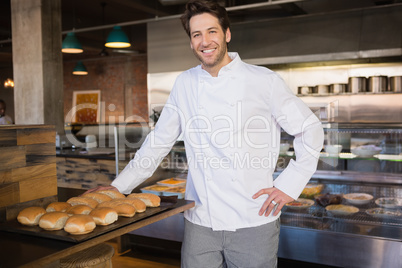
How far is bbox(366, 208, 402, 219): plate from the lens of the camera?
9.68 feet

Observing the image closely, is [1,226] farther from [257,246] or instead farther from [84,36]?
[84,36]

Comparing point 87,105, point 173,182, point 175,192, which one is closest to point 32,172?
point 175,192

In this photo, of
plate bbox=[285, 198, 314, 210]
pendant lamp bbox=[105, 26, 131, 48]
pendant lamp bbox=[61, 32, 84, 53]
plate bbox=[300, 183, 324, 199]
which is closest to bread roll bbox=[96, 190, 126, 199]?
plate bbox=[285, 198, 314, 210]

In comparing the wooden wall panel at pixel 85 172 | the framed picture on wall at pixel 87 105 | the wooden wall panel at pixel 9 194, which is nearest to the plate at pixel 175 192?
the wooden wall panel at pixel 85 172

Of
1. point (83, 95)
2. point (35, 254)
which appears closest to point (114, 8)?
point (83, 95)

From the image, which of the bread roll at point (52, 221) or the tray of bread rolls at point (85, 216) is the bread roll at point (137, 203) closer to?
the tray of bread rolls at point (85, 216)

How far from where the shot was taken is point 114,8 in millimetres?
7871

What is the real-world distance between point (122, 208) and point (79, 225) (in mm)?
236

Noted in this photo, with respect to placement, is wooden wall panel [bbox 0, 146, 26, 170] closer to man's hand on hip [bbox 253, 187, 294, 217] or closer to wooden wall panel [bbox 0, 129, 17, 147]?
wooden wall panel [bbox 0, 129, 17, 147]

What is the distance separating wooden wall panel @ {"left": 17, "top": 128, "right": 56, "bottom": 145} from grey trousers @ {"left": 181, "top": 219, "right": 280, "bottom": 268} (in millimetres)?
786

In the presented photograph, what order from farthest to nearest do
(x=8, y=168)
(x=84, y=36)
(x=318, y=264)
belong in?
(x=84, y=36)
(x=318, y=264)
(x=8, y=168)

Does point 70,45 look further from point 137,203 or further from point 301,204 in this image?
point 137,203

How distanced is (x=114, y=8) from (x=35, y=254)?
733 centimetres

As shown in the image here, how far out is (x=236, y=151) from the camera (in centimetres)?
175
